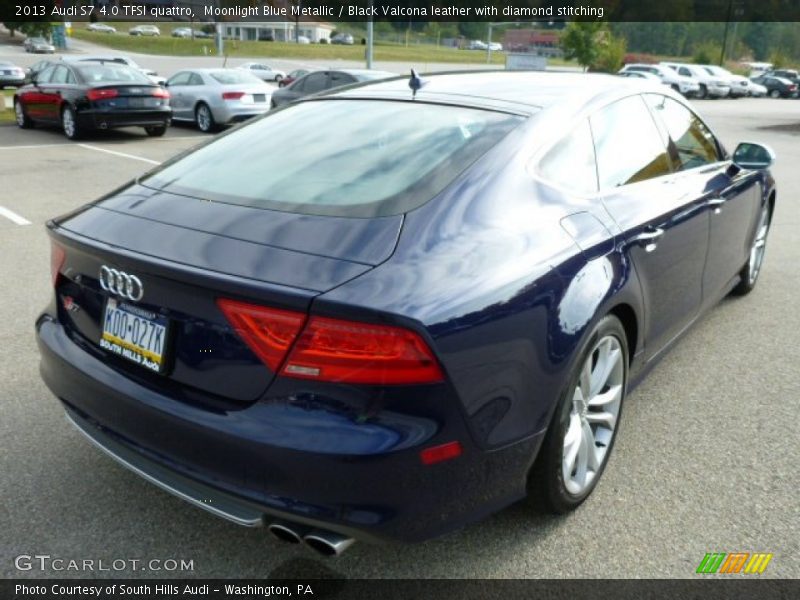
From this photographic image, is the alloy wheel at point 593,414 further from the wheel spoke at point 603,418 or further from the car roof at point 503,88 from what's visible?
the car roof at point 503,88

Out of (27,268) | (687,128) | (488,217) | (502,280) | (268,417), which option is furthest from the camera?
(27,268)

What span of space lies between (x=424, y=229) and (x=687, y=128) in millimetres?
2325

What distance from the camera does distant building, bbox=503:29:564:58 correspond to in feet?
234

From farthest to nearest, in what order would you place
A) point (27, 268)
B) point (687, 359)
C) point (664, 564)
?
point (27, 268)
point (687, 359)
point (664, 564)

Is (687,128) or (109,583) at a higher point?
(687,128)

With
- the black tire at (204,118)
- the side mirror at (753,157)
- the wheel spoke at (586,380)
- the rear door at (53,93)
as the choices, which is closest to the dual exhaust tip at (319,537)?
the wheel spoke at (586,380)

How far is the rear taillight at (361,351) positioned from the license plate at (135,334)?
0.52m

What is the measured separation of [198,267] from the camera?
209 centimetres

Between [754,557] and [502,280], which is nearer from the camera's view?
[502,280]

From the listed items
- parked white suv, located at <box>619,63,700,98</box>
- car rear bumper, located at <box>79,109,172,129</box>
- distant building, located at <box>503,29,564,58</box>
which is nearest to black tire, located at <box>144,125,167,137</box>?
car rear bumper, located at <box>79,109,172,129</box>

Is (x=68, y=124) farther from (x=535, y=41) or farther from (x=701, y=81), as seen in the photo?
(x=535, y=41)

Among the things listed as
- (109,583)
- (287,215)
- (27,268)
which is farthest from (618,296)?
(27,268)

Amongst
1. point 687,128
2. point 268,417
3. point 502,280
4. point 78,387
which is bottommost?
point 78,387

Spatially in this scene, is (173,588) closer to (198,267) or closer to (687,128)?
(198,267)
